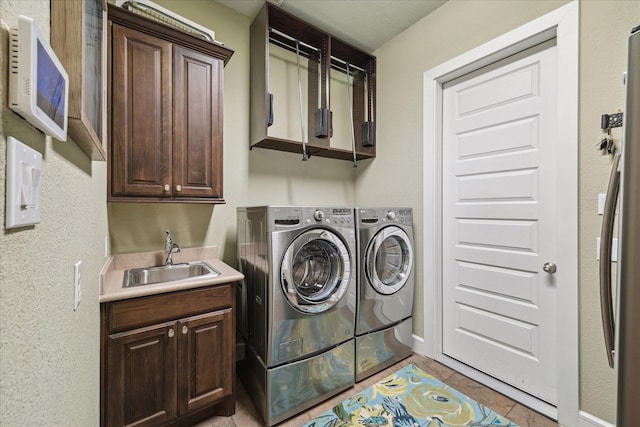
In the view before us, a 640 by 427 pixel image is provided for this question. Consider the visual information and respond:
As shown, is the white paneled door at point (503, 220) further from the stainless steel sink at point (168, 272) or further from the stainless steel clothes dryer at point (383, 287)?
the stainless steel sink at point (168, 272)

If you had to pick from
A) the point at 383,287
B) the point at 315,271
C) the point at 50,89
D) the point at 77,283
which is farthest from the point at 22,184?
the point at 383,287

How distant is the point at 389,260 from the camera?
2.31 meters

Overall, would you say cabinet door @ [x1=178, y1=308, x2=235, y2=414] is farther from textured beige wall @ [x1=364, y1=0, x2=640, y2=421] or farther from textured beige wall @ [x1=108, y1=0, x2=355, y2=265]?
textured beige wall @ [x1=364, y1=0, x2=640, y2=421]

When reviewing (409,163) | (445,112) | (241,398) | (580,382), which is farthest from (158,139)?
(580,382)

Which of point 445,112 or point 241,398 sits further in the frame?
point 445,112

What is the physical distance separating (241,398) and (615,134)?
2706mm

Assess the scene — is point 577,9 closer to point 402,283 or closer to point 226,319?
point 402,283

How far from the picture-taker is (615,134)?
143 cm

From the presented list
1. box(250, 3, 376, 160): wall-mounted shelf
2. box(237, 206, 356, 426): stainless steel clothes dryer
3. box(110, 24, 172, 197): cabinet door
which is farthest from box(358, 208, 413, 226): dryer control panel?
box(110, 24, 172, 197): cabinet door

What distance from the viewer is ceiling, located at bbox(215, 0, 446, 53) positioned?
2217 mm

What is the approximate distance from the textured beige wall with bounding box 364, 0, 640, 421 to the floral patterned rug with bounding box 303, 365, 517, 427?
518 mm

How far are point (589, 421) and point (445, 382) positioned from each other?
2.52 feet

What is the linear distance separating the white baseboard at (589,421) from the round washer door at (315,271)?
1.48 meters

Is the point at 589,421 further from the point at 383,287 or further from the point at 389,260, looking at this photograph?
the point at 389,260
